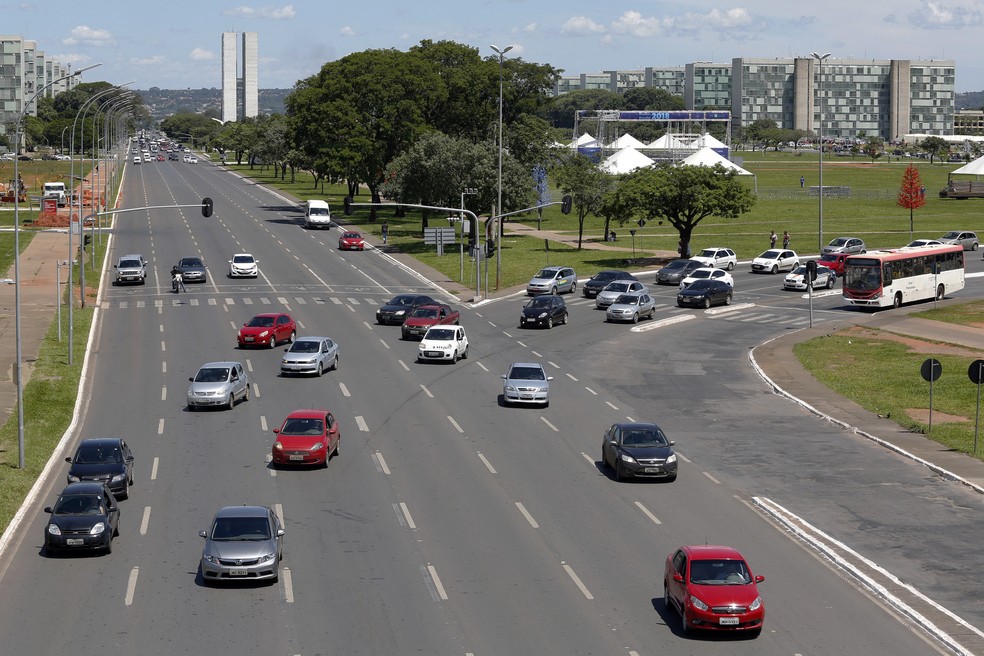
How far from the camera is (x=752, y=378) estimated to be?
53625 millimetres

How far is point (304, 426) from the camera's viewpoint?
37000 mm

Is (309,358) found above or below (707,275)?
below

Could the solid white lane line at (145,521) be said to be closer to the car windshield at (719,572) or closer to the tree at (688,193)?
the car windshield at (719,572)

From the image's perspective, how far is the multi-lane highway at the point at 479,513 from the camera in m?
23.6

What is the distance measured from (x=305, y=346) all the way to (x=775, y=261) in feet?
154

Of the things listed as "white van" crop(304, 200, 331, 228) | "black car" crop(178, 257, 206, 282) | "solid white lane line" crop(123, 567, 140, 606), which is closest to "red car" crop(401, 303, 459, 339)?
"black car" crop(178, 257, 206, 282)

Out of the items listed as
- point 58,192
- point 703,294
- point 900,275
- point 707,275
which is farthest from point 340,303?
point 58,192

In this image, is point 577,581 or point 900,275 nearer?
point 577,581

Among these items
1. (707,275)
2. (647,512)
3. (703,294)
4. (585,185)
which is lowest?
(647,512)

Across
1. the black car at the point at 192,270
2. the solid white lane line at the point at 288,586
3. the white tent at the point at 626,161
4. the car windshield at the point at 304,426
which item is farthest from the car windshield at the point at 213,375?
the white tent at the point at 626,161

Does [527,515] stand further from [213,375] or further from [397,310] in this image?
[397,310]

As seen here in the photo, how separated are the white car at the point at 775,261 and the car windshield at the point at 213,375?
2090 inches

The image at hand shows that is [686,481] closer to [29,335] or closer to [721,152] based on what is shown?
[29,335]

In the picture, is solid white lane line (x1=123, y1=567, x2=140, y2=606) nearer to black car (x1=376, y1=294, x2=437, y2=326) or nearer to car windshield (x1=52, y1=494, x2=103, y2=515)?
car windshield (x1=52, y1=494, x2=103, y2=515)
